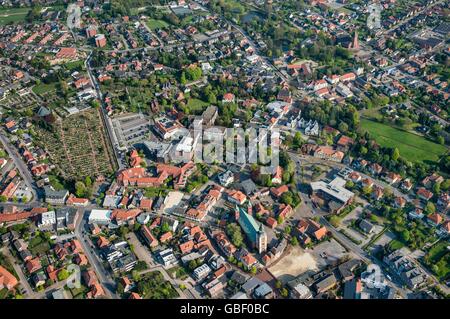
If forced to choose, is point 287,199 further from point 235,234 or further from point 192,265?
point 192,265

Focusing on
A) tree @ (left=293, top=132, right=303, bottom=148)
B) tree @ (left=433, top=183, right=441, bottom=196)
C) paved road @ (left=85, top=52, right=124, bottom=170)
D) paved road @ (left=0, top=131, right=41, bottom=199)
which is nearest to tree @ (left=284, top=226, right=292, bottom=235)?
tree @ (left=293, top=132, right=303, bottom=148)

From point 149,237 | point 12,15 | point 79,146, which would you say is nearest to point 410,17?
point 79,146

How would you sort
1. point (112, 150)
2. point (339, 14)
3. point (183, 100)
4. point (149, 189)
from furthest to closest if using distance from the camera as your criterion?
point (339, 14) < point (183, 100) < point (112, 150) < point (149, 189)

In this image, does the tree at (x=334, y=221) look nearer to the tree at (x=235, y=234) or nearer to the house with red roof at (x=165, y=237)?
the tree at (x=235, y=234)

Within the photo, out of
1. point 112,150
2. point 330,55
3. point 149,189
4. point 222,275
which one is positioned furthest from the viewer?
point 330,55

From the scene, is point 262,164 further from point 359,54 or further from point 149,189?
point 359,54

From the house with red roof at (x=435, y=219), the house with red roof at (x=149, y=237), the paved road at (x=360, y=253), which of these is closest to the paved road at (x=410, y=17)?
the house with red roof at (x=435, y=219)

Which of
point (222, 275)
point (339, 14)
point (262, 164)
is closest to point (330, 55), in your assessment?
point (339, 14)

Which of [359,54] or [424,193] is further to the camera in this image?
[359,54]
